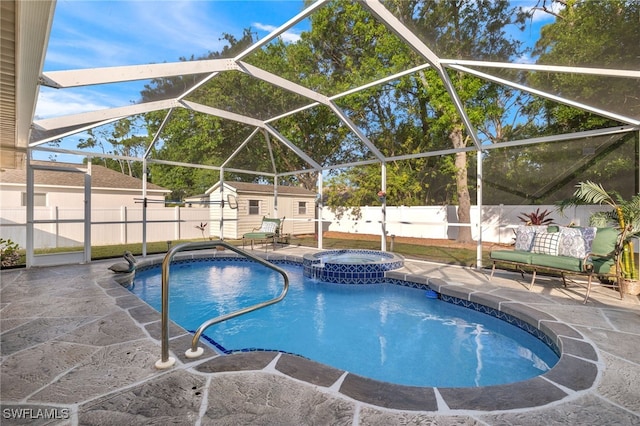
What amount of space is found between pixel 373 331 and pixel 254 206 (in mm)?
11915

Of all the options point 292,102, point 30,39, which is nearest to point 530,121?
point 292,102

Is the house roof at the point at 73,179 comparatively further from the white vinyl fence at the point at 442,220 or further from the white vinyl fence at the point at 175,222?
the white vinyl fence at the point at 442,220

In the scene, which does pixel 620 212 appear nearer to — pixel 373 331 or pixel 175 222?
pixel 373 331

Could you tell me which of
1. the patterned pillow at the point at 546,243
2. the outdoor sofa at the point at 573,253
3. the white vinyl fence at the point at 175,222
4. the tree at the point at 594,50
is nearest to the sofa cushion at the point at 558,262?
the outdoor sofa at the point at 573,253

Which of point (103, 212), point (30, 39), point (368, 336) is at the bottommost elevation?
point (368, 336)

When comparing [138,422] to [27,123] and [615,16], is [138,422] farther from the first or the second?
[615,16]

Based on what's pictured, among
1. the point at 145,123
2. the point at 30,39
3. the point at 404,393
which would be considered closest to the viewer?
the point at 404,393

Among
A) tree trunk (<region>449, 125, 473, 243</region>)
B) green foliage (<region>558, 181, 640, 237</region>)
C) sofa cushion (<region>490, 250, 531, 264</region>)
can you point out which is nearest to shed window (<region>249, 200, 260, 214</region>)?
tree trunk (<region>449, 125, 473, 243</region>)

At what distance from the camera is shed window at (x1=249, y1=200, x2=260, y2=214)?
15047 mm

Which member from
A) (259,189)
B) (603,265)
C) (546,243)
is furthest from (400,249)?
(259,189)

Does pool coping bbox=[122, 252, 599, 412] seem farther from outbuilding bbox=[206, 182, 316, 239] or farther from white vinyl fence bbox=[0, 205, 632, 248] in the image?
outbuilding bbox=[206, 182, 316, 239]

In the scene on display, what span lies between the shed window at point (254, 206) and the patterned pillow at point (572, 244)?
40.9 ft

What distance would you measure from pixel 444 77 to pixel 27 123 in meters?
7.09

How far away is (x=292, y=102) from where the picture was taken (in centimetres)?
738
